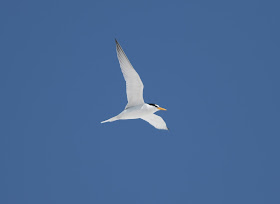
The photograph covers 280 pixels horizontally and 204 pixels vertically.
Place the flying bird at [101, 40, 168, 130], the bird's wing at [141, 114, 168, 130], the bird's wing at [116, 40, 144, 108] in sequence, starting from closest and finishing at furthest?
1. the bird's wing at [116, 40, 144, 108]
2. the flying bird at [101, 40, 168, 130]
3. the bird's wing at [141, 114, 168, 130]

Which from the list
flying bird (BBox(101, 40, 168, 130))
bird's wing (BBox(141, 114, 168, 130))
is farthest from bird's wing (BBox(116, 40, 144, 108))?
bird's wing (BBox(141, 114, 168, 130))

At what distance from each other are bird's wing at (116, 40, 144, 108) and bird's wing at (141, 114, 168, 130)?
1.87 meters

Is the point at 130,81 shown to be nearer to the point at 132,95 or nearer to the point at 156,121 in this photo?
the point at 132,95

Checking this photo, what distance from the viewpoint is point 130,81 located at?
45.9 feet

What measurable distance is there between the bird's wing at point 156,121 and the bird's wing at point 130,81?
1866 millimetres

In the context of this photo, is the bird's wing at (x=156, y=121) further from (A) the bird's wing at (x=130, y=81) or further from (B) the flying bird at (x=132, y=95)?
(A) the bird's wing at (x=130, y=81)

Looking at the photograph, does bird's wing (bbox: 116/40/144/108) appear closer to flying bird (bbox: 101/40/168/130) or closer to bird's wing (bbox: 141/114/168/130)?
flying bird (bbox: 101/40/168/130)

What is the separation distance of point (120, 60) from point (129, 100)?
1.84m

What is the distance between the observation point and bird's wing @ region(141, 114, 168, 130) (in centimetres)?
1661

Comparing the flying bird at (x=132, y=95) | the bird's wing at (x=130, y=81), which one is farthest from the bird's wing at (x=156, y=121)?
the bird's wing at (x=130, y=81)

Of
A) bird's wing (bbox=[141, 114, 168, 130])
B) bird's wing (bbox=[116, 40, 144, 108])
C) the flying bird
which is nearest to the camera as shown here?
bird's wing (bbox=[116, 40, 144, 108])

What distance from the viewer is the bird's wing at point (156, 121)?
1661 cm

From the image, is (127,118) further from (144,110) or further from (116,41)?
(116,41)

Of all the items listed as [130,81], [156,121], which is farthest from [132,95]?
[156,121]
